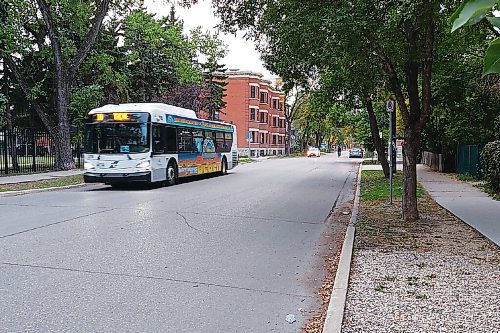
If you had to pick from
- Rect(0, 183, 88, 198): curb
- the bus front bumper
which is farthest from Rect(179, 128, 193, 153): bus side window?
Rect(0, 183, 88, 198): curb

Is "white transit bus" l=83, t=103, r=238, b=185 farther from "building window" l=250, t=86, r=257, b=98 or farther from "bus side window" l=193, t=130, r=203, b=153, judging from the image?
"building window" l=250, t=86, r=257, b=98

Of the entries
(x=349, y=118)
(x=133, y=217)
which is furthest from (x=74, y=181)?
(x=349, y=118)

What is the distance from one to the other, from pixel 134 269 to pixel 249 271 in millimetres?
1653

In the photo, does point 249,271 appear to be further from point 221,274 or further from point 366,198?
point 366,198

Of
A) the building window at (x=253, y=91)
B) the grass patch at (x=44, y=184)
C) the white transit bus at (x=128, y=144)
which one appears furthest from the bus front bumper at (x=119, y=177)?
the building window at (x=253, y=91)

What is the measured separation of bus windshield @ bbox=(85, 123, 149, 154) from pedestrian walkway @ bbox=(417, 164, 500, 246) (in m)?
10.4

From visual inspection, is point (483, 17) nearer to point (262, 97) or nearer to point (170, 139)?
point (170, 139)

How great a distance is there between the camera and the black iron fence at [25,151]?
25.4m

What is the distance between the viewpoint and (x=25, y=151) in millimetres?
27484

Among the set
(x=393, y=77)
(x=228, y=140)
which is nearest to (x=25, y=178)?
(x=228, y=140)

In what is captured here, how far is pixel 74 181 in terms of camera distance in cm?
2144

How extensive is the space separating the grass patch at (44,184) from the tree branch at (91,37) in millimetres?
6737

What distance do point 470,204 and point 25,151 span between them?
23.2 meters

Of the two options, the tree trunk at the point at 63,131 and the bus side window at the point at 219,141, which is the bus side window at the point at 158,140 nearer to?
the bus side window at the point at 219,141
